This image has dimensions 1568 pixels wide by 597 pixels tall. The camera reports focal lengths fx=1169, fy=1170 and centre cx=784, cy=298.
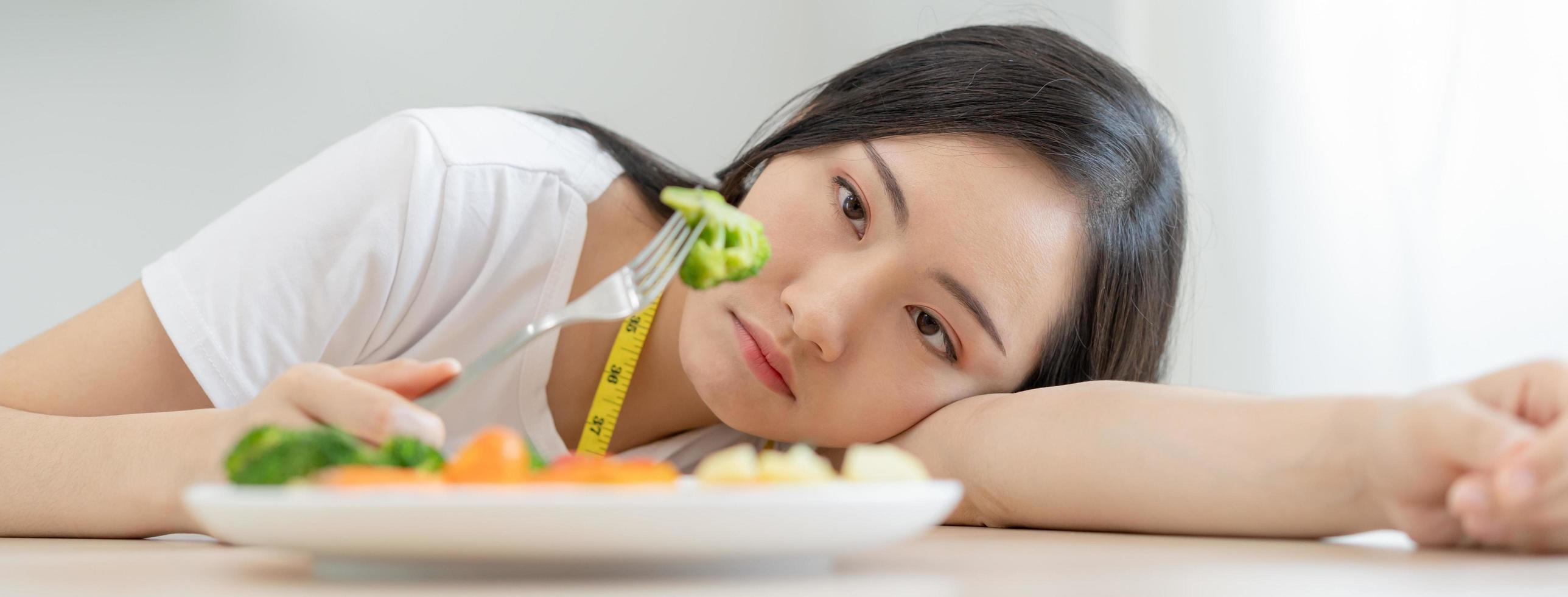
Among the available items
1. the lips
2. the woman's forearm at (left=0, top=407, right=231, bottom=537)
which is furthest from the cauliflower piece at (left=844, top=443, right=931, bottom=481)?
the lips

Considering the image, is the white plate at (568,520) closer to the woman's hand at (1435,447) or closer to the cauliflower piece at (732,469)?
the cauliflower piece at (732,469)

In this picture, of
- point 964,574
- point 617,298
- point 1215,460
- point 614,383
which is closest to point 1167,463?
point 1215,460

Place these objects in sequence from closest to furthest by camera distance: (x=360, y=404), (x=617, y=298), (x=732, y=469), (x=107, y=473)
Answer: (x=732, y=469) → (x=360, y=404) → (x=617, y=298) → (x=107, y=473)

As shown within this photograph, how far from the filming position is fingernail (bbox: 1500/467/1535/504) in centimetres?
69

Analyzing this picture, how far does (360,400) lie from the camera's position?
0.74 meters

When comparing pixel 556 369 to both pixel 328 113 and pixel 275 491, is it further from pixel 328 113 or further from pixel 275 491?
pixel 328 113

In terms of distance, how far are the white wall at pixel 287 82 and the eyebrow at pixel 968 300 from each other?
1312mm

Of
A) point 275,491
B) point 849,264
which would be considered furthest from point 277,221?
point 275,491

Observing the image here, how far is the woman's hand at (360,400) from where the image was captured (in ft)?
2.31

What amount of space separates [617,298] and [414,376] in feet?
0.51

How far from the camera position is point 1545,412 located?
2.41 ft

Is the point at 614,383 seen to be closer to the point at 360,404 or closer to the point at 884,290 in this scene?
the point at 884,290

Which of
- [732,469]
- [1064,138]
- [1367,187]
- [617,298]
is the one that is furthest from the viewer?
[1367,187]

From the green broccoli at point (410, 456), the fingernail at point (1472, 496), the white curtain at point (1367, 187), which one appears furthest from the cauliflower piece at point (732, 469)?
the white curtain at point (1367, 187)
